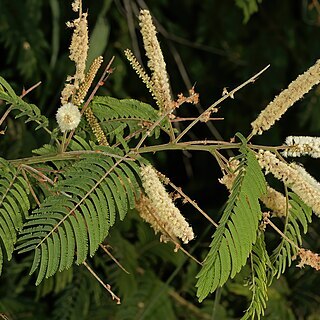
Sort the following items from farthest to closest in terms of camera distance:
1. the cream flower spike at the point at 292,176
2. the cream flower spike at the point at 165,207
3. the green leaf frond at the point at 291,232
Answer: the green leaf frond at the point at 291,232 < the cream flower spike at the point at 292,176 < the cream flower spike at the point at 165,207

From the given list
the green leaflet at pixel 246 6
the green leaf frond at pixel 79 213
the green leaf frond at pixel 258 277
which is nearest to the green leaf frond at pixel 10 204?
the green leaf frond at pixel 79 213

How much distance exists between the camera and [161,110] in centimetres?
133

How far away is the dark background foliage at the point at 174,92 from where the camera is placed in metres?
2.80

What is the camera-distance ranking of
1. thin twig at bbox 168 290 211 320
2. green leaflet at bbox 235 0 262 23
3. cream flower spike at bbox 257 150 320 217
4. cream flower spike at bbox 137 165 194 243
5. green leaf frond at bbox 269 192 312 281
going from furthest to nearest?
1. thin twig at bbox 168 290 211 320
2. green leaflet at bbox 235 0 262 23
3. green leaf frond at bbox 269 192 312 281
4. cream flower spike at bbox 257 150 320 217
5. cream flower spike at bbox 137 165 194 243

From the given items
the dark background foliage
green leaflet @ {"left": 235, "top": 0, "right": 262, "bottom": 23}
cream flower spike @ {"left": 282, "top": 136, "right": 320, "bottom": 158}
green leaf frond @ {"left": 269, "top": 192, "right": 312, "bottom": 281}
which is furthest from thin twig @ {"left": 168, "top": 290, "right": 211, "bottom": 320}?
cream flower spike @ {"left": 282, "top": 136, "right": 320, "bottom": 158}

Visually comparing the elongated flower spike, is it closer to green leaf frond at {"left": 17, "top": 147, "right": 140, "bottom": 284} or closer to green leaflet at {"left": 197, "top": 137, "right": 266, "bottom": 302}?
green leaflet at {"left": 197, "top": 137, "right": 266, "bottom": 302}

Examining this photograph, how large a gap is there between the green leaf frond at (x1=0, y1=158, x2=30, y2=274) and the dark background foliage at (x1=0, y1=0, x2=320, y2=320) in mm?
971

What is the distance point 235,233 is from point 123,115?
14.5 inches

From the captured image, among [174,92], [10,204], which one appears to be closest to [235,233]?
[10,204]

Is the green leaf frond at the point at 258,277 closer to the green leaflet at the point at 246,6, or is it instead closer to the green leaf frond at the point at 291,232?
the green leaf frond at the point at 291,232

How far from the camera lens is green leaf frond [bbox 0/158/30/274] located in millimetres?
1228

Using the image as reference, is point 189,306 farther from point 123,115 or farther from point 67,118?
point 67,118

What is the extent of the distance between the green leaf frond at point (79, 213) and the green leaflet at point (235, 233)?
0.48 ft

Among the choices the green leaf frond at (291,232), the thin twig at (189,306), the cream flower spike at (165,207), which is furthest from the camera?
the thin twig at (189,306)
